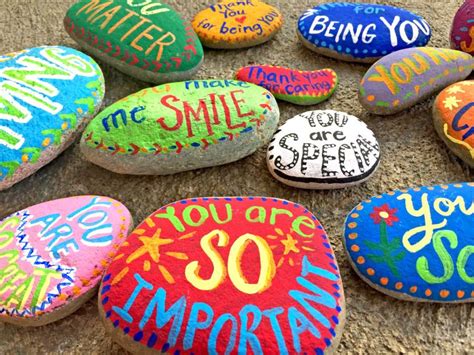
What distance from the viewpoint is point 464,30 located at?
0.84 m

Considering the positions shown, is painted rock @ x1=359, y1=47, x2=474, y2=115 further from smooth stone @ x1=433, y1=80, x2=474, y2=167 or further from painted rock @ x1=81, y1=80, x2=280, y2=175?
painted rock @ x1=81, y1=80, x2=280, y2=175

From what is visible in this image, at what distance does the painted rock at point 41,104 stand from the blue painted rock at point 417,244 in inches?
19.4

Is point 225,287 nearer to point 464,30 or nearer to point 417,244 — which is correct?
point 417,244

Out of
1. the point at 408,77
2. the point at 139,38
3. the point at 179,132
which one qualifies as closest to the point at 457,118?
the point at 408,77

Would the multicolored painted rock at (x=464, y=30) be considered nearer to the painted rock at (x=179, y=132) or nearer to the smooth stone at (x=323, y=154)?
the smooth stone at (x=323, y=154)

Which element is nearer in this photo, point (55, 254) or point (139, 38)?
point (55, 254)

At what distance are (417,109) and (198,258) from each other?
529 millimetres

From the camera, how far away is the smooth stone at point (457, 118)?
0.71 m

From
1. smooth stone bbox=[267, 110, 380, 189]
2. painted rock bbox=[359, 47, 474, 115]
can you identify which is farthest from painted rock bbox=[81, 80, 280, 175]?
painted rock bbox=[359, 47, 474, 115]

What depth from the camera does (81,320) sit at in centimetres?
62

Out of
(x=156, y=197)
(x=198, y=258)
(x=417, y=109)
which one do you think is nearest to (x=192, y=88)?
(x=156, y=197)

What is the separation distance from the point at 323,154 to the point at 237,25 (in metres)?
0.44

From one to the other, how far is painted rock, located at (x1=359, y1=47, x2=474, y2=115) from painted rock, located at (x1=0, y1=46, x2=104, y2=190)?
49 centimetres

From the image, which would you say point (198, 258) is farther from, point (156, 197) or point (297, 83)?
point (297, 83)
